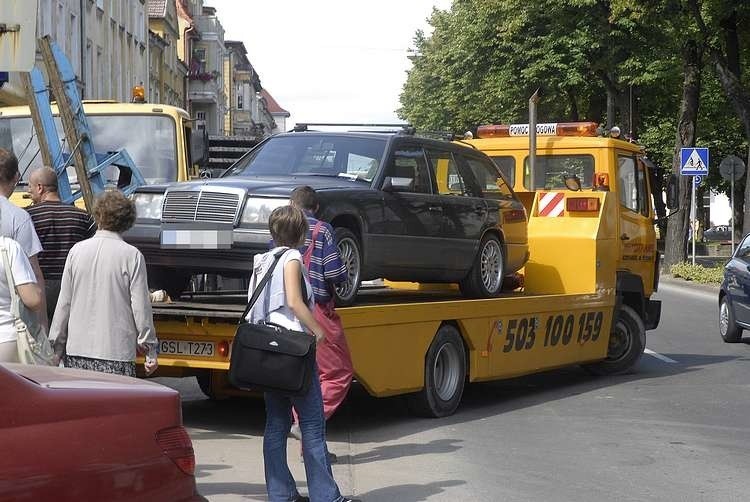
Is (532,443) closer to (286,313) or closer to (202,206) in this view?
(202,206)

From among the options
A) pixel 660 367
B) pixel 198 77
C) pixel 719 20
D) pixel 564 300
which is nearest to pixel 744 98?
pixel 719 20

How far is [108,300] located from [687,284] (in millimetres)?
29642

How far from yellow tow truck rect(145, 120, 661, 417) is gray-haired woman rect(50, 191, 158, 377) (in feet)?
7.62

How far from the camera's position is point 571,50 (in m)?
43.2

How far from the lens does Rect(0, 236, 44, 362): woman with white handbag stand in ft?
20.5

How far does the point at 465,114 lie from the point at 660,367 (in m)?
39.7

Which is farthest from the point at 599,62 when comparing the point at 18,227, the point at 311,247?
the point at 18,227

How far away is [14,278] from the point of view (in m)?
6.25

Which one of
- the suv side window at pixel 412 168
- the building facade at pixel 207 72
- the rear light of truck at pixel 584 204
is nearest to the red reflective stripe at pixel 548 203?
the rear light of truck at pixel 584 204

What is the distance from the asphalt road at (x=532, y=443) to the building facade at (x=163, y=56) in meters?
51.1

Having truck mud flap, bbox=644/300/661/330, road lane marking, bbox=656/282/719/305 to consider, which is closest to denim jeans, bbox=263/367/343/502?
truck mud flap, bbox=644/300/661/330

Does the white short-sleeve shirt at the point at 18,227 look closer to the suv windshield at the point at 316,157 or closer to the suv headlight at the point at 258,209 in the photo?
the suv headlight at the point at 258,209

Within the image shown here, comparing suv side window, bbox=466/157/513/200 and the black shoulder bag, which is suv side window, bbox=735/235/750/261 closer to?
suv side window, bbox=466/157/513/200

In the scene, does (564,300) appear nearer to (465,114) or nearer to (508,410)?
(508,410)
